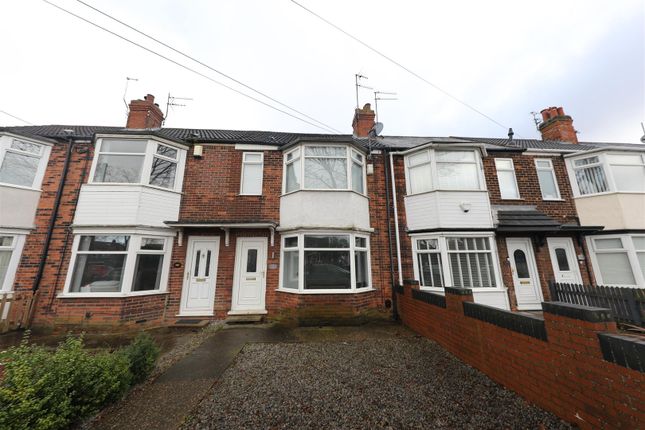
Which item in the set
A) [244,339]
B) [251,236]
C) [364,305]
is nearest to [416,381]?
[364,305]

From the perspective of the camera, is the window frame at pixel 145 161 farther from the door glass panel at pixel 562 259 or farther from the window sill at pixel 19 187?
the door glass panel at pixel 562 259

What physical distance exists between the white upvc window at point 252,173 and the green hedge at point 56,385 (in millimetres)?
5529

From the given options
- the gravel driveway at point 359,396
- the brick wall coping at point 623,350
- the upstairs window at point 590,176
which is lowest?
the gravel driveway at point 359,396

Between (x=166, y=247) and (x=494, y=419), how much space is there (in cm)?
826

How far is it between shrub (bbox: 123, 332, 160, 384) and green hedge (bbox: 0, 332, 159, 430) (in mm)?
129

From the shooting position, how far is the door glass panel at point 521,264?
25.1 ft

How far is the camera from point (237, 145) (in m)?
8.22

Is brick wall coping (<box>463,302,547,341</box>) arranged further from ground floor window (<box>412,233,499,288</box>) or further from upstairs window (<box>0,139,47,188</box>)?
upstairs window (<box>0,139,47,188</box>)

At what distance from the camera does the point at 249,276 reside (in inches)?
285

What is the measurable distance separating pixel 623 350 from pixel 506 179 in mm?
8184

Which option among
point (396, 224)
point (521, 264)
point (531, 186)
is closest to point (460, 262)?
point (396, 224)

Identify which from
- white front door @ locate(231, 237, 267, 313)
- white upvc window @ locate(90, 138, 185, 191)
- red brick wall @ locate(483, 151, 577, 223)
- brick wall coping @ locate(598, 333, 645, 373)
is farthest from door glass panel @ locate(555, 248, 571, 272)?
white upvc window @ locate(90, 138, 185, 191)

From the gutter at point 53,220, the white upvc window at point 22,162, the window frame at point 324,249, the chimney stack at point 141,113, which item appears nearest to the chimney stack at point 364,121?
the window frame at point 324,249

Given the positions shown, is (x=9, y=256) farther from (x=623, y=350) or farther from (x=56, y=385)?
(x=623, y=350)
